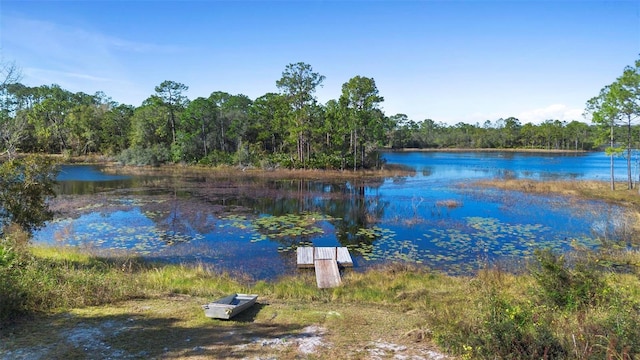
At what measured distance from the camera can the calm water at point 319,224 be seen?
52.6 feet

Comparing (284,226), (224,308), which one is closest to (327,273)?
(224,308)

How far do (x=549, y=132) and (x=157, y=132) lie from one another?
109 metres

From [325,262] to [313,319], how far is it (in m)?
6.23

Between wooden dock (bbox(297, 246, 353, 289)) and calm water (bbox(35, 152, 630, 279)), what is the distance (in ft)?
1.84

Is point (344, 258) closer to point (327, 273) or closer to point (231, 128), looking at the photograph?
point (327, 273)

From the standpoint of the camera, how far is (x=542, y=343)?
193 inches

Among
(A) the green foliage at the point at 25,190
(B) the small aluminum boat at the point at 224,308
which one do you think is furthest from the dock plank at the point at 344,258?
(A) the green foliage at the point at 25,190

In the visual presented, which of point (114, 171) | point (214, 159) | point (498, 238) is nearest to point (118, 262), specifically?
point (498, 238)

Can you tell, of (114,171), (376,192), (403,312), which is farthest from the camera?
(114,171)

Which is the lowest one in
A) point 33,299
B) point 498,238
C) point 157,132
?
point 498,238

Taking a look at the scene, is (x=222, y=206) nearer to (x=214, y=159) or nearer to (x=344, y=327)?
(x=344, y=327)

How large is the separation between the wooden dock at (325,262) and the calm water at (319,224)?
0.56 meters

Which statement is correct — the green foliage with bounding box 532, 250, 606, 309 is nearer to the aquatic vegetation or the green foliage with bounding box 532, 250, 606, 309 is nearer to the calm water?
the calm water

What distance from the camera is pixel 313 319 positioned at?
7.87m
